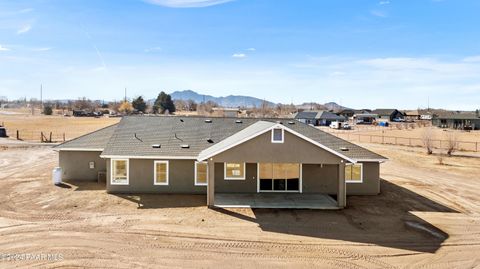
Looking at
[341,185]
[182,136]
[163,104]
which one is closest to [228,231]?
[341,185]

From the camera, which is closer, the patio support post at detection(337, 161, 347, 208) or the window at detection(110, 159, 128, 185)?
the patio support post at detection(337, 161, 347, 208)

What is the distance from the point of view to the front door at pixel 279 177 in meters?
22.6

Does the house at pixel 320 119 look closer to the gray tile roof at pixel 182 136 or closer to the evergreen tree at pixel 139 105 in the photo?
the evergreen tree at pixel 139 105

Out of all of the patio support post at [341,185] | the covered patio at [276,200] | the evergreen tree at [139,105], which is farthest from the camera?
the evergreen tree at [139,105]

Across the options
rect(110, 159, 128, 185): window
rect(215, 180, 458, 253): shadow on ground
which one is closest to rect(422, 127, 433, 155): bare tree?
rect(215, 180, 458, 253): shadow on ground

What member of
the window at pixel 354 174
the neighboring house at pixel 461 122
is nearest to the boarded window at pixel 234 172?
the window at pixel 354 174

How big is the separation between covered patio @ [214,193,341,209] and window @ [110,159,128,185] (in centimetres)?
560

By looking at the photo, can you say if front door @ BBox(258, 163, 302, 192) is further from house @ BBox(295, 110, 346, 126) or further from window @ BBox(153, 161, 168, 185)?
house @ BBox(295, 110, 346, 126)

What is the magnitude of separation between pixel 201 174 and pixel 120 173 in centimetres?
482

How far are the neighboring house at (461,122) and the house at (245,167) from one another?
81.8m

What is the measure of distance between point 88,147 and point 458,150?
44.3 meters

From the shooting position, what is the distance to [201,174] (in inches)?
880

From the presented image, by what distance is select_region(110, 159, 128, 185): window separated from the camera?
22.2 metres

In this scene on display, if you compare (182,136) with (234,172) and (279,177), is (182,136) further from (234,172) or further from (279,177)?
(279,177)
